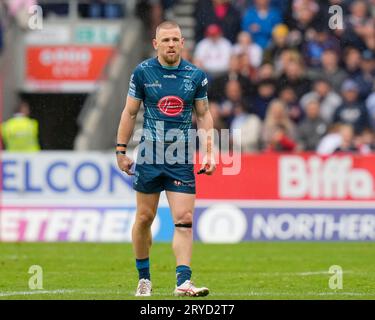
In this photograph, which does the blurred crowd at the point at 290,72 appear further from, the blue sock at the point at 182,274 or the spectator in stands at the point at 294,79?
the blue sock at the point at 182,274

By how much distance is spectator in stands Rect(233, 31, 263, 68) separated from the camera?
828 inches

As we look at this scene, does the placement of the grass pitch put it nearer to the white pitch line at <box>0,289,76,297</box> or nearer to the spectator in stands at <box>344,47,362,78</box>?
the white pitch line at <box>0,289,76,297</box>

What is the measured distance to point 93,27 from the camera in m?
24.7

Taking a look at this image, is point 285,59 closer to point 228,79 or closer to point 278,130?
point 228,79

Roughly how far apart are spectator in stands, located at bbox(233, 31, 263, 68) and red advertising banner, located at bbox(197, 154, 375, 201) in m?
3.41

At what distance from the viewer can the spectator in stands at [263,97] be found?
20.1 meters

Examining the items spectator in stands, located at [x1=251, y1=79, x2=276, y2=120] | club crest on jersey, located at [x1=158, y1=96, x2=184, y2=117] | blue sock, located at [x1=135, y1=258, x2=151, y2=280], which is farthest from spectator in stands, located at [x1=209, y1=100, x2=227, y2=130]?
club crest on jersey, located at [x1=158, y1=96, x2=184, y2=117]

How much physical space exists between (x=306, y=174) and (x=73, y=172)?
360 cm

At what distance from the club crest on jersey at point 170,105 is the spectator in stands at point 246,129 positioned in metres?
9.03

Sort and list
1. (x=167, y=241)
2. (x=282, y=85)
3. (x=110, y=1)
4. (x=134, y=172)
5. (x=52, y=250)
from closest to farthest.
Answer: (x=134, y=172), (x=52, y=250), (x=167, y=241), (x=282, y=85), (x=110, y=1)

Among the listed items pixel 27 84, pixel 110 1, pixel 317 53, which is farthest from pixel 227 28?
pixel 27 84

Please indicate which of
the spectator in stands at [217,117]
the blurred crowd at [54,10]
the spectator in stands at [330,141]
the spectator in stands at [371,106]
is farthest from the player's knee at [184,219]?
the blurred crowd at [54,10]

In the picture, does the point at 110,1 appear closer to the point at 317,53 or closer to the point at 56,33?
the point at 56,33

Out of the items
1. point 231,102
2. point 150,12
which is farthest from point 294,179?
point 150,12
